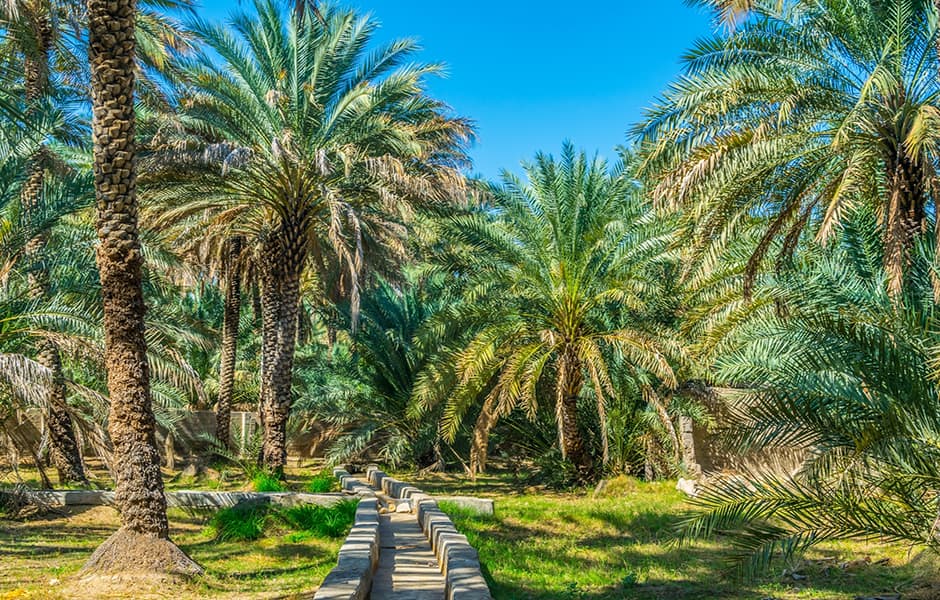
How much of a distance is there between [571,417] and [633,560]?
6246mm

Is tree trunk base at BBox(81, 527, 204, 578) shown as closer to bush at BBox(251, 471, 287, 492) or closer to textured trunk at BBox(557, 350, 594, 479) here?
bush at BBox(251, 471, 287, 492)

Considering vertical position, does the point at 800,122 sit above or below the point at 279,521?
above

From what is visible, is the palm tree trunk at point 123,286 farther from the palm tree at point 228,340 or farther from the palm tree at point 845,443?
the palm tree at point 228,340

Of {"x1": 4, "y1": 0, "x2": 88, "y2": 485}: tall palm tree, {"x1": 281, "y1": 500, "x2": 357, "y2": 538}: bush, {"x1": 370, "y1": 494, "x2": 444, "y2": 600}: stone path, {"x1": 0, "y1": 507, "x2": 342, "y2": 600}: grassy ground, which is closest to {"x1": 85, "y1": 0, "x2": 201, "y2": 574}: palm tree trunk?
{"x1": 0, "y1": 507, "x2": 342, "y2": 600}: grassy ground

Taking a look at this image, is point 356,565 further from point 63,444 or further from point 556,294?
point 556,294

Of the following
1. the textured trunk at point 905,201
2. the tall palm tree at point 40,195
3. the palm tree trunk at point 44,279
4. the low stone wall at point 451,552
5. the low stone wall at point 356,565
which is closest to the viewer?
the low stone wall at point 356,565

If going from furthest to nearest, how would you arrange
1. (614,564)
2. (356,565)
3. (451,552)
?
(614,564)
(451,552)
(356,565)

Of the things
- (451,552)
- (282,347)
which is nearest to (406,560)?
(451,552)

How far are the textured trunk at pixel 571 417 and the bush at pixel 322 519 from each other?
5.29m

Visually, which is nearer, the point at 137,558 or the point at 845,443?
the point at 845,443

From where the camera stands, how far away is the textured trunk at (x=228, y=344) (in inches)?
811

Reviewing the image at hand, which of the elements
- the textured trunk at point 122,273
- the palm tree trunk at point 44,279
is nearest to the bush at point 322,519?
the textured trunk at point 122,273

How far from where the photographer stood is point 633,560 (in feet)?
35.1

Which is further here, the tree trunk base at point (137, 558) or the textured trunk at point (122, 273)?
the textured trunk at point (122, 273)
